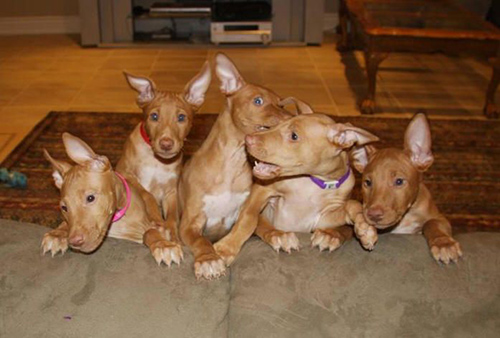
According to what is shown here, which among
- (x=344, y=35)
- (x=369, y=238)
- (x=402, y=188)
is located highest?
(x=402, y=188)

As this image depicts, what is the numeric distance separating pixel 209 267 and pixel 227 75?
0.92 metres

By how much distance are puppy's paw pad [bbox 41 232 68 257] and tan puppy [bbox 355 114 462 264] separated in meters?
1.07

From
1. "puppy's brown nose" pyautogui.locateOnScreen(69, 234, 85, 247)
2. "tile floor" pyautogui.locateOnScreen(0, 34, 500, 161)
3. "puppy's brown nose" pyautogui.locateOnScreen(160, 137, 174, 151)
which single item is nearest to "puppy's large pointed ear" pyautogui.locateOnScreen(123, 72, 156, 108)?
"puppy's brown nose" pyautogui.locateOnScreen(160, 137, 174, 151)

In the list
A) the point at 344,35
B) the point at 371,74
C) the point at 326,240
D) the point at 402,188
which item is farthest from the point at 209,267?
the point at 344,35

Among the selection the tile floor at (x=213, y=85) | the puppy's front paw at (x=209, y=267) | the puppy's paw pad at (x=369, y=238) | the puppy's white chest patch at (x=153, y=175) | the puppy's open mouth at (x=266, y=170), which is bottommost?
the tile floor at (x=213, y=85)

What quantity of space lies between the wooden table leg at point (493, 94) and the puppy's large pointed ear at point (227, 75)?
3.42 metres

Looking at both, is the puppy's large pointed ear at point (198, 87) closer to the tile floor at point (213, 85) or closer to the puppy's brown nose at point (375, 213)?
the puppy's brown nose at point (375, 213)

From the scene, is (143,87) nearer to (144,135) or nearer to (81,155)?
(144,135)

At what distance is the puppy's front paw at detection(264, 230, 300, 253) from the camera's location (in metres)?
2.40

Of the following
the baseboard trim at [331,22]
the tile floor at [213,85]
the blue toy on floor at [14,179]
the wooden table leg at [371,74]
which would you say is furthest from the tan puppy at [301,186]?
the baseboard trim at [331,22]

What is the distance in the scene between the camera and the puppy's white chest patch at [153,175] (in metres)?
3.14

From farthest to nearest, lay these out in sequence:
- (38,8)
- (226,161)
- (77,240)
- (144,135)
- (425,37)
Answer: (38,8)
(425,37)
(144,135)
(226,161)
(77,240)

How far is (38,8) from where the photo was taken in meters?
8.34

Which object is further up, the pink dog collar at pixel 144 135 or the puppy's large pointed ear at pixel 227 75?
the puppy's large pointed ear at pixel 227 75
